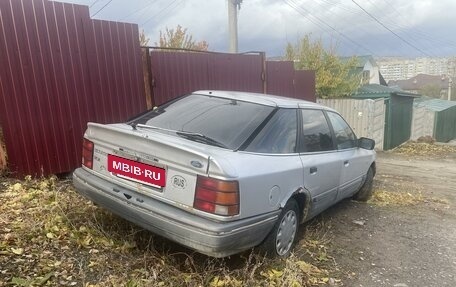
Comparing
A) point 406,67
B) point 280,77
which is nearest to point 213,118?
point 280,77

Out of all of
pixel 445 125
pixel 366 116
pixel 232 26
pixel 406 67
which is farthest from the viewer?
pixel 406 67

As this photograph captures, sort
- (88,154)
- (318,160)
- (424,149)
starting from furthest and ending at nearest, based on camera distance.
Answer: (424,149) → (318,160) → (88,154)

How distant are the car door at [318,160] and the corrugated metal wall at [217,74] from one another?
9.81 feet

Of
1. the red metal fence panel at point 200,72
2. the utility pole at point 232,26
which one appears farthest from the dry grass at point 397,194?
the utility pole at point 232,26

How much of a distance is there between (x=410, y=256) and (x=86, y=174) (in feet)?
11.3

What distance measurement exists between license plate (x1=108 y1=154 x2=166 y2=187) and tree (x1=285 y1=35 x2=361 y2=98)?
16109 mm

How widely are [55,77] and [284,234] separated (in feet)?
11.3

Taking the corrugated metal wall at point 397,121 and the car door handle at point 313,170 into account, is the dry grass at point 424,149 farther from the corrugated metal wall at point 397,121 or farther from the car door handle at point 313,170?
the car door handle at point 313,170

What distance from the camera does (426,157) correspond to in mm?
14797

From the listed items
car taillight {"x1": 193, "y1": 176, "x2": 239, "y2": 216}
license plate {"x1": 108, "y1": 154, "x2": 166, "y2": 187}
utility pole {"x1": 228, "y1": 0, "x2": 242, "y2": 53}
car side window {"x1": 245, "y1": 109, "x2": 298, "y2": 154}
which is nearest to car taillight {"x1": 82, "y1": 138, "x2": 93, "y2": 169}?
license plate {"x1": 108, "y1": 154, "x2": 166, "y2": 187}

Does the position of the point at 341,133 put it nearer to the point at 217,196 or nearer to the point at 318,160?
the point at 318,160

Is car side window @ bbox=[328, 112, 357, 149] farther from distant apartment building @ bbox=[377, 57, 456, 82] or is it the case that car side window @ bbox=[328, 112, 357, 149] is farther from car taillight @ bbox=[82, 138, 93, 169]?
distant apartment building @ bbox=[377, 57, 456, 82]

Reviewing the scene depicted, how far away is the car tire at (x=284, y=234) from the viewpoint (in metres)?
3.31

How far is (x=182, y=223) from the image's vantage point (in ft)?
9.20
